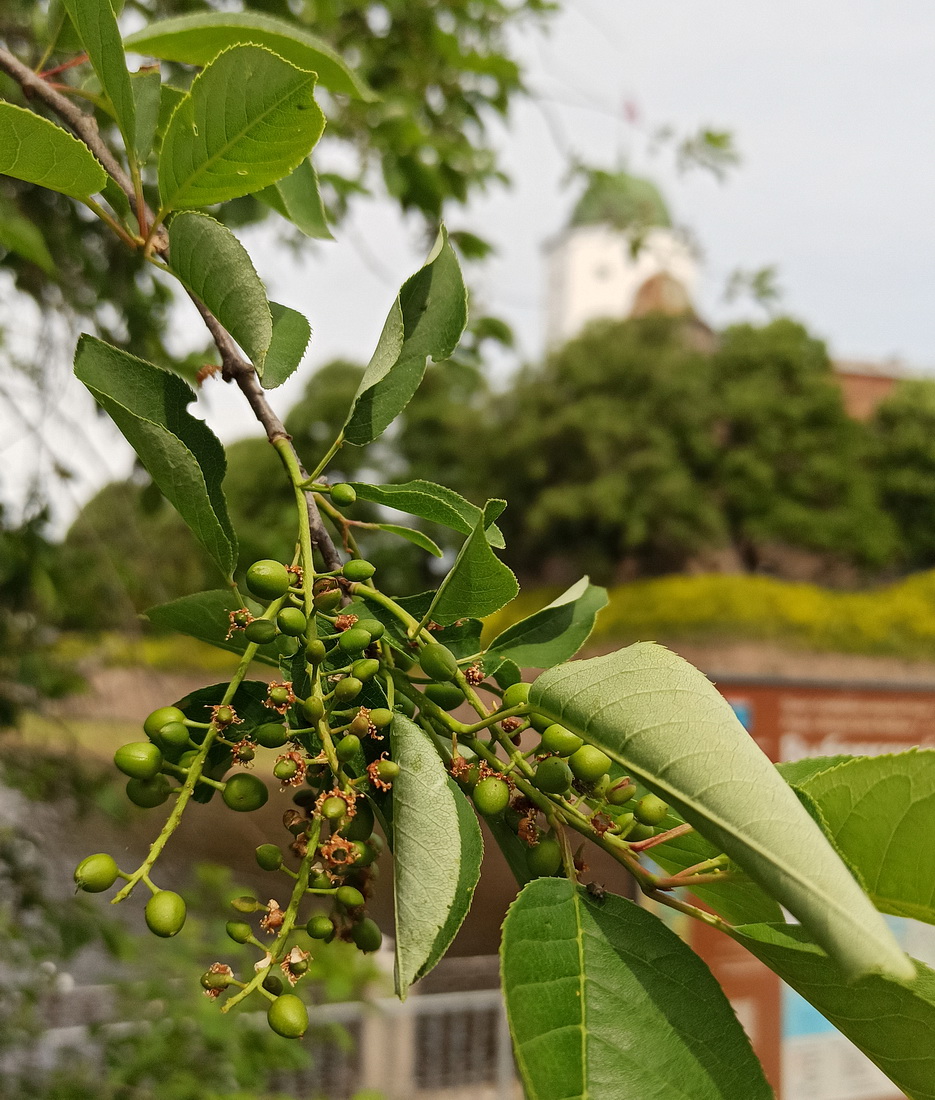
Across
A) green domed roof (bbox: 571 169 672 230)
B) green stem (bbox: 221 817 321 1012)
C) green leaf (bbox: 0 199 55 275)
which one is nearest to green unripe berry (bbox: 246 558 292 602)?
green stem (bbox: 221 817 321 1012)

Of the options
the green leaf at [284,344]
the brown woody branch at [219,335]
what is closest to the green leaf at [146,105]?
the brown woody branch at [219,335]

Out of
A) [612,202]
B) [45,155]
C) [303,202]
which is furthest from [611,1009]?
[612,202]

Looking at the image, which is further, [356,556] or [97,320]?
[97,320]

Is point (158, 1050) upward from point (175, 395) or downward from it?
downward

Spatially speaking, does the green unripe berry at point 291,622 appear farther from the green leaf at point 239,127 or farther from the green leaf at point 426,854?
the green leaf at point 239,127

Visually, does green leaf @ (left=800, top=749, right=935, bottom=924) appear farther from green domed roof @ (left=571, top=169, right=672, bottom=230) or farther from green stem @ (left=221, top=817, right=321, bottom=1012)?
green domed roof @ (left=571, top=169, right=672, bottom=230)

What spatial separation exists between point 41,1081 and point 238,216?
5.70 ft

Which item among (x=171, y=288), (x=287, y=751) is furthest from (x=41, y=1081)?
(x=287, y=751)

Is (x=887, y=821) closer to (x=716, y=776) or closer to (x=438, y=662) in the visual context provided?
(x=716, y=776)

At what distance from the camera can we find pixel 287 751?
0.46m

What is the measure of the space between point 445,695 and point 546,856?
0.10 m

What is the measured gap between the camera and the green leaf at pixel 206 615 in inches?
21.4

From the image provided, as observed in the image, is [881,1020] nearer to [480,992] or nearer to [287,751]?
[287,751]

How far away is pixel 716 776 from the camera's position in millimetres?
330
